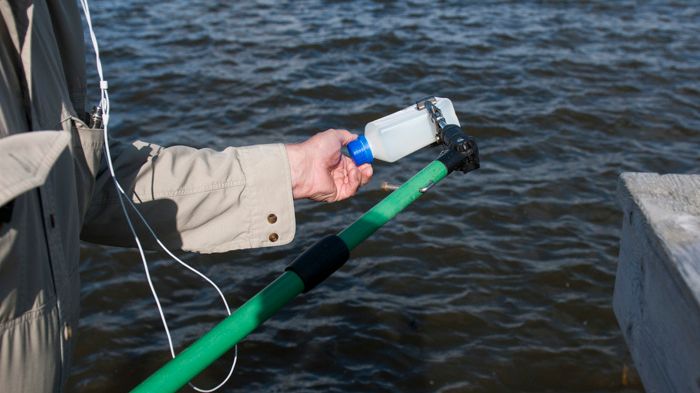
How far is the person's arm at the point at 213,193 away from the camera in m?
2.68

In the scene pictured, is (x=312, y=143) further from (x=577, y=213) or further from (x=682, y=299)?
(x=577, y=213)

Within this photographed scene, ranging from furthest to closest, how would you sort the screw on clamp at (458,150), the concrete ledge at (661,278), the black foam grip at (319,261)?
the screw on clamp at (458,150) < the black foam grip at (319,261) < the concrete ledge at (661,278)

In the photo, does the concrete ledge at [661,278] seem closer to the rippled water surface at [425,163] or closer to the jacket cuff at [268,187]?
the jacket cuff at [268,187]

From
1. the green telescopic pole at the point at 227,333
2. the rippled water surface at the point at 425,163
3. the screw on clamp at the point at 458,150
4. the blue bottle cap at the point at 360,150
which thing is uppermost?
the screw on clamp at the point at 458,150

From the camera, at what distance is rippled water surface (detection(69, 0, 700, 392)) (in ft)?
15.7

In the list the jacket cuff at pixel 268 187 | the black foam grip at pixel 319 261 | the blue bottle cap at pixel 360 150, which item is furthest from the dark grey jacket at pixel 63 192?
the black foam grip at pixel 319 261

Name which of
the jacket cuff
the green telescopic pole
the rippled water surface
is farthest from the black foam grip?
the rippled water surface

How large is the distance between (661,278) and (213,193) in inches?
58.6

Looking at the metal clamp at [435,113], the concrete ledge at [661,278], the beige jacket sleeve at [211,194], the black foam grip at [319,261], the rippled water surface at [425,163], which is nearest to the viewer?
the concrete ledge at [661,278]

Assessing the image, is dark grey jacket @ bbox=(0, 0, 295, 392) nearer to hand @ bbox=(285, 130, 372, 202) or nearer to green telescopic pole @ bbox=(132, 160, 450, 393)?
hand @ bbox=(285, 130, 372, 202)

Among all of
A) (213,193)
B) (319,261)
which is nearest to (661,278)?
(319,261)

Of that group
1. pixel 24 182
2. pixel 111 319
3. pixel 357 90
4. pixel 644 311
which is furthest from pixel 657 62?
pixel 24 182

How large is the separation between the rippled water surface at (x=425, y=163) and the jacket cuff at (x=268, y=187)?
2.12 m

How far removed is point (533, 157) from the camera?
7.02 meters
